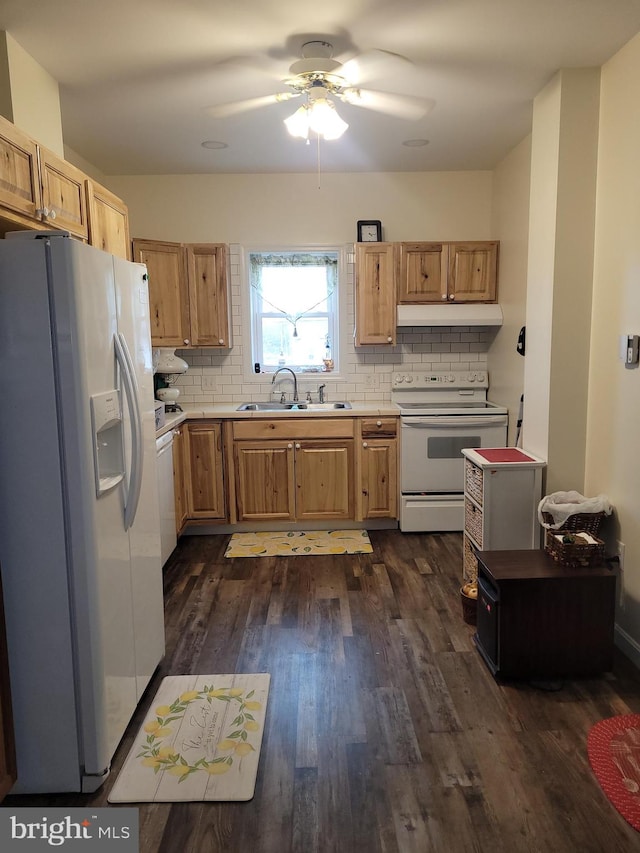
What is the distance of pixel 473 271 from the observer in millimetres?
4422

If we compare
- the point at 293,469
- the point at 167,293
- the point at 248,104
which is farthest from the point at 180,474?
the point at 248,104

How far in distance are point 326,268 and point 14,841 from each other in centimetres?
405

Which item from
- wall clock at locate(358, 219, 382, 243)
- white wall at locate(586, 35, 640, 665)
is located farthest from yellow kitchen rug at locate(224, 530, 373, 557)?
wall clock at locate(358, 219, 382, 243)

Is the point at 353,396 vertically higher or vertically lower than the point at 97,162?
lower

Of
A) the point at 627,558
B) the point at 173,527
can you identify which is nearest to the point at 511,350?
the point at 627,558

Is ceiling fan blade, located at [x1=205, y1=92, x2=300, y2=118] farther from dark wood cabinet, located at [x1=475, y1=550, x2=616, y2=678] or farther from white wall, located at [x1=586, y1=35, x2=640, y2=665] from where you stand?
dark wood cabinet, located at [x1=475, y1=550, x2=616, y2=678]

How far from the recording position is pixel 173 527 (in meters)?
3.88

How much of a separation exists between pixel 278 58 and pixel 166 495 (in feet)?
7.93

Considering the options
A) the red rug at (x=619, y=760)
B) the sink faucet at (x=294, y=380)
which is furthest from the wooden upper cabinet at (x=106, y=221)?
the red rug at (x=619, y=760)

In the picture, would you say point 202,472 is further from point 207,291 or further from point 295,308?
point 295,308

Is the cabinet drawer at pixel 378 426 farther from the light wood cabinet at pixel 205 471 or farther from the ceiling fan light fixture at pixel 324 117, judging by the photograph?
the ceiling fan light fixture at pixel 324 117

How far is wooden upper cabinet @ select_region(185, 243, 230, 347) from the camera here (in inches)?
174

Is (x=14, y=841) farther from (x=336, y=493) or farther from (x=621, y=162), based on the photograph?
(x=621, y=162)

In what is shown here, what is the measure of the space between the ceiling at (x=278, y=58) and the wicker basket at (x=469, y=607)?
253 centimetres
